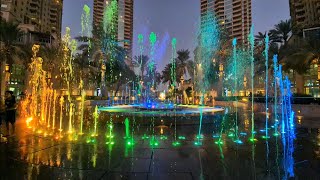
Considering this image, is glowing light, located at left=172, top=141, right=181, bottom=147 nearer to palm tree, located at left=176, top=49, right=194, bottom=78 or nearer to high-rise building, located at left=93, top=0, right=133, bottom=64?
high-rise building, located at left=93, top=0, right=133, bottom=64

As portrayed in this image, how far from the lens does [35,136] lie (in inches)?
340

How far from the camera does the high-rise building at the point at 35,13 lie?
248 ft

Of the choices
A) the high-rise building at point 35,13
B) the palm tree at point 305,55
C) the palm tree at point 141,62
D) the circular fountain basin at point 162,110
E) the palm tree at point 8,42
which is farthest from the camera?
the high-rise building at point 35,13

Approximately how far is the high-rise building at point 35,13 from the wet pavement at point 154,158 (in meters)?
73.3

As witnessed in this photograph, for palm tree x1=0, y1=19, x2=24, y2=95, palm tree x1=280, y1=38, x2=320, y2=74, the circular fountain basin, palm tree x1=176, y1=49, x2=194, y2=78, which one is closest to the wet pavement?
the circular fountain basin

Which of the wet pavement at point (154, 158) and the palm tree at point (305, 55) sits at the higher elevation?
the palm tree at point (305, 55)

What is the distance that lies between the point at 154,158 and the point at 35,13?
345 feet

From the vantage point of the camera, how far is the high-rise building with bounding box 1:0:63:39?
7562cm

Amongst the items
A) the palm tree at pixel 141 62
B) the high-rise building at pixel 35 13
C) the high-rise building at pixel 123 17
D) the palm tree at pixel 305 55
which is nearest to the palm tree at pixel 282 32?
the palm tree at pixel 305 55

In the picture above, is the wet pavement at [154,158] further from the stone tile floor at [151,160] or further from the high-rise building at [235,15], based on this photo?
the high-rise building at [235,15]

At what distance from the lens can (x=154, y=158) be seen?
594 centimetres

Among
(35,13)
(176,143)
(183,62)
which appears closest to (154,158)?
(176,143)

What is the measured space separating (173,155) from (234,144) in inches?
93.9

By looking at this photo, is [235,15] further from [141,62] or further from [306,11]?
[141,62]
